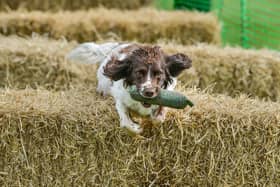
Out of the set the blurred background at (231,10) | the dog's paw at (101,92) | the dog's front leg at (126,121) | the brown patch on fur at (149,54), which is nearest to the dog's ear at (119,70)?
the brown patch on fur at (149,54)

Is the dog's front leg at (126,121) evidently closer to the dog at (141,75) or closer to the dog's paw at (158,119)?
the dog at (141,75)

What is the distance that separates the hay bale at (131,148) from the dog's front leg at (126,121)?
0.09m

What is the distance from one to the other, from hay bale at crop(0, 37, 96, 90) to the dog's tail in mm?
763

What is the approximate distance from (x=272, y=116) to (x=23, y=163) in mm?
1784

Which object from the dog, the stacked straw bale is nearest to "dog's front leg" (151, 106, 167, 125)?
the dog

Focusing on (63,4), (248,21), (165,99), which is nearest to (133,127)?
(165,99)

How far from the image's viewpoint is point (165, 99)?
5.34 m

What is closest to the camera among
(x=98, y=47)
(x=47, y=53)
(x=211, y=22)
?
(x=98, y=47)

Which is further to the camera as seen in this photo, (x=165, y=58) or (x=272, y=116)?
(x=272, y=116)

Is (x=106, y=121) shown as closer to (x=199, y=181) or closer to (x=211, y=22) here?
(x=199, y=181)

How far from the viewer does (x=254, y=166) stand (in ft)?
19.2

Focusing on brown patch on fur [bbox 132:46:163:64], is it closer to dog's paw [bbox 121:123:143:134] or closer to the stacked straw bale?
dog's paw [bbox 121:123:143:134]

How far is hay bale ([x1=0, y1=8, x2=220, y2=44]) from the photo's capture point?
9453 millimetres

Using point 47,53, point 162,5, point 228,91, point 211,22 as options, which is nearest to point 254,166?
point 228,91
